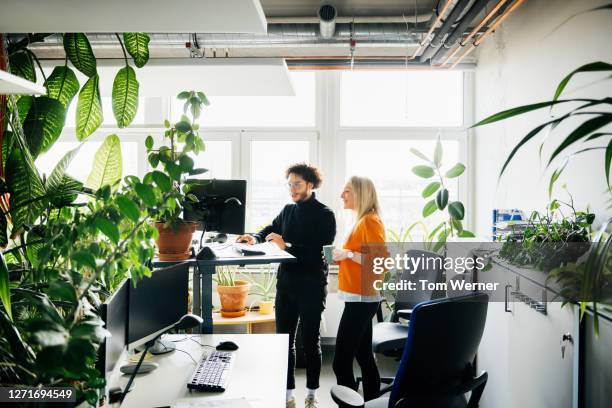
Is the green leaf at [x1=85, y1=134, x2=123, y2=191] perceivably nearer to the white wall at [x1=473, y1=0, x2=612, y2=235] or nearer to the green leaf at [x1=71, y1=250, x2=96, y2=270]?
the green leaf at [x1=71, y1=250, x2=96, y2=270]

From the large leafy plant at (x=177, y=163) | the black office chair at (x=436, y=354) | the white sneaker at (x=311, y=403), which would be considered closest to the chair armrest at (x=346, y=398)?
the black office chair at (x=436, y=354)

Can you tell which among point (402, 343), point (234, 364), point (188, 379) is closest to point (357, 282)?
point (402, 343)

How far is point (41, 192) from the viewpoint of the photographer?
1.39 meters

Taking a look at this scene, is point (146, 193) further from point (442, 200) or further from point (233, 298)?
point (233, 298)

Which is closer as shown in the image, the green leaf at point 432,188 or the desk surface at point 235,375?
the desk surface at point 235,375

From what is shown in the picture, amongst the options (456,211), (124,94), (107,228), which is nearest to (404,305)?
(456,211)

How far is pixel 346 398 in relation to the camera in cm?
179

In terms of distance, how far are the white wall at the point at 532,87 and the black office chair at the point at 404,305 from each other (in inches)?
26.0

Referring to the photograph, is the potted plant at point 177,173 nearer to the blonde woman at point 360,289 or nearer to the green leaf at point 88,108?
the green leaf at point 88,108

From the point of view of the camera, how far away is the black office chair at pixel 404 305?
9.75ft

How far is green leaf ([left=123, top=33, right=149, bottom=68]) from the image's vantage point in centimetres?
173

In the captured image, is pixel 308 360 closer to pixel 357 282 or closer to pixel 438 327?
pixel 357 282

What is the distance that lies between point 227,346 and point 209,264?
0.39 metres

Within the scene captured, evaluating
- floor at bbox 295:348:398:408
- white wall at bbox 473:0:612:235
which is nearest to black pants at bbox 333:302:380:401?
floor at bbox 295:348:398:408
